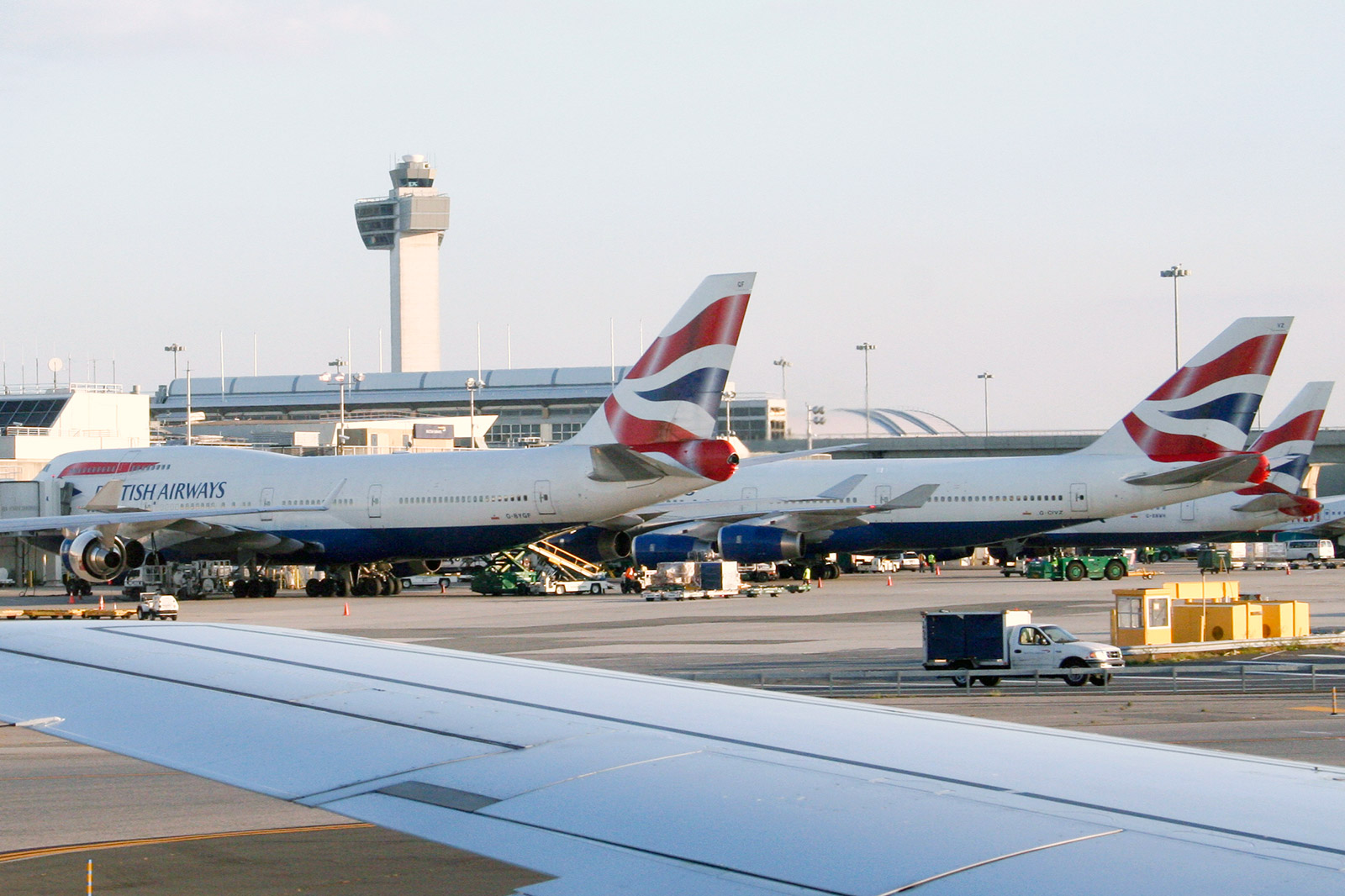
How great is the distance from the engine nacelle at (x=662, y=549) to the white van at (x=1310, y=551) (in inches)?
1462

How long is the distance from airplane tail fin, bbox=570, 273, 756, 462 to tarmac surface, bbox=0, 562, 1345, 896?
4.45 m

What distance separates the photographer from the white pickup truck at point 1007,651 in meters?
19.7

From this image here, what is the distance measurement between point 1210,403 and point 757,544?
14.4 metres

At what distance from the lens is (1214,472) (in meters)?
39.7

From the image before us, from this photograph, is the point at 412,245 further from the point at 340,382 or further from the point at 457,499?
the point at 457,499

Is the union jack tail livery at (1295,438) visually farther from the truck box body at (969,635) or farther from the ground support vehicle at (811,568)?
the truck box body at (969,635)

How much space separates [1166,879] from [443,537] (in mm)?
36958

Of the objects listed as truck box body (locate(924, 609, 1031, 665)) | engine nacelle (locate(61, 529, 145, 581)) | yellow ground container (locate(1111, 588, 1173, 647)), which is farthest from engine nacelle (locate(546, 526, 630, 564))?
truck box body (locate(924, 609, 1031, 665))

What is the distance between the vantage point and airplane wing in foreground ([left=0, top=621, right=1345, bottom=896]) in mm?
3484

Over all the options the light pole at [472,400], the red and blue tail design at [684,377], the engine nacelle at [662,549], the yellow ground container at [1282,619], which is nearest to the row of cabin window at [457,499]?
the red and blue tail design at [684,377]

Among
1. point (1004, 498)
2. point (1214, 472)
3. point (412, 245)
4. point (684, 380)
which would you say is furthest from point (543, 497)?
point (412, 245)

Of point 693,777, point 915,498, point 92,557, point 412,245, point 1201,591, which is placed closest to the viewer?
point 693,777

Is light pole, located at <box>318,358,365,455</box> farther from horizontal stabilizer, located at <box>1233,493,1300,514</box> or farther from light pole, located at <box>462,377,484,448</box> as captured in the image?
horizontal stabilizer, located at <box>1233,493,1300,514</box>

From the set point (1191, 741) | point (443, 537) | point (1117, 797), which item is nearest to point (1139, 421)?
point (443, 537)
